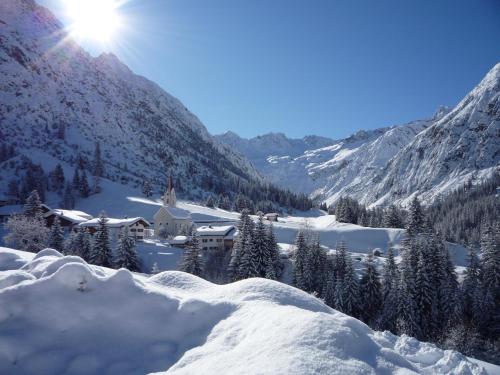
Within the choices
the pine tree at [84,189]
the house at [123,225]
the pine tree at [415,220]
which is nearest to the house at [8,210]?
the house at [123,225]

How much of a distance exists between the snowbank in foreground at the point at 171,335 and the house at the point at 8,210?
8056 centimetres

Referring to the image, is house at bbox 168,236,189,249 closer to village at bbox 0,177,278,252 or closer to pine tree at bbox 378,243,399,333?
village at bbox 0,177,278,252

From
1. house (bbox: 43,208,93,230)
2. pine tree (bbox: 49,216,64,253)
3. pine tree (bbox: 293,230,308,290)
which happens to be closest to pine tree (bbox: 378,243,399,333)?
pine tree (bbox: 293,230,308,290)

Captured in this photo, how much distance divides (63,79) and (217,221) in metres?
150

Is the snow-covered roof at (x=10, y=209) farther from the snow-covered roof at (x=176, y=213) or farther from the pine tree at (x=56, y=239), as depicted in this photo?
the pine tree at (x=56, y=239)

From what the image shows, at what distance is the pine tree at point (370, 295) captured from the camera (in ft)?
156

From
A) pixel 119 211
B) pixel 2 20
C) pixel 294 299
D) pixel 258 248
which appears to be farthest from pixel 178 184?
pixel 294 299

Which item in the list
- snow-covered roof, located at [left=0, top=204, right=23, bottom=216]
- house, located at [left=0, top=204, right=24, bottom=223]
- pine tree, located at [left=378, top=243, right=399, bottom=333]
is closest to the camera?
pine tree, located at [left=378, top=243, right=399, bottom=333]

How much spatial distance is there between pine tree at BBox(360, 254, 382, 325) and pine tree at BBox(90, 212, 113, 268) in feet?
120

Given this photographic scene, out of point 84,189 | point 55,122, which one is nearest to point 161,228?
point 84,189

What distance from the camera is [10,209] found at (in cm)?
8381

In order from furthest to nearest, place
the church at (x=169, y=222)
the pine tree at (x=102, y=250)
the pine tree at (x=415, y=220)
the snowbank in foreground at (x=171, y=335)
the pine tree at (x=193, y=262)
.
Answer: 1. the church at (x=169, y=222)
2. the pine tree at (x=415, y=220)
3. the pine tree at (x=102, y=250)
4. the pine tree at (x=193, y=262)
5. the snowbank in foreground at (x=171, y=335)

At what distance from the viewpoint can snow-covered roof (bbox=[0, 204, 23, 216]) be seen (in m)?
80.8

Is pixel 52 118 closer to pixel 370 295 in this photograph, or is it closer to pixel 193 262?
pixel 193 262
